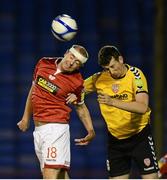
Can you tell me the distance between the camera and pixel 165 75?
8.80 metres

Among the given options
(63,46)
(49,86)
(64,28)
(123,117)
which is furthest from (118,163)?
(63,46)

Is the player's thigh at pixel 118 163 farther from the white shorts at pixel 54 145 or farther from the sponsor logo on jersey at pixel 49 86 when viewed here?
the sponsor logo on jersey at pixel 49 86

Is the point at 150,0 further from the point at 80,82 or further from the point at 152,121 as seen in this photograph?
the point at 80,82

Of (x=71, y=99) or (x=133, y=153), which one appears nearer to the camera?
(x=71, y=99)

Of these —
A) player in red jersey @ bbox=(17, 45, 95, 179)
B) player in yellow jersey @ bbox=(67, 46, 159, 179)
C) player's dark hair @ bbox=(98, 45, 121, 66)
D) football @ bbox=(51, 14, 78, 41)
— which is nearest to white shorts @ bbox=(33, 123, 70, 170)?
player in red jersey @ bbox=(17, 45, 95, 179)

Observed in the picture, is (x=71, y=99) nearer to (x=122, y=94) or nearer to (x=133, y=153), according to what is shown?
(x=122, y=94)

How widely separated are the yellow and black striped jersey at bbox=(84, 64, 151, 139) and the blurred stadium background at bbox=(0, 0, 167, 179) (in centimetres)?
256

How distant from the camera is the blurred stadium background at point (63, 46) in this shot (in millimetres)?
8664

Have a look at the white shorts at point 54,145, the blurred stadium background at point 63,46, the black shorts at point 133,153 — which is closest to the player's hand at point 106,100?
the white shorts at point 54,145

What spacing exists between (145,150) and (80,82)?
2.43ft

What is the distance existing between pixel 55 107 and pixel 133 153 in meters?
0.74

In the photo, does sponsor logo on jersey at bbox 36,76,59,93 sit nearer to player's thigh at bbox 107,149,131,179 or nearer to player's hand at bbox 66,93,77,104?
player's hand at bbox 66,93,77,104

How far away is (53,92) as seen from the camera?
566 cm

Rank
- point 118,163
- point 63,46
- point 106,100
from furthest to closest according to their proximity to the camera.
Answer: point 63,46 → point 118,163 → point 106,100
